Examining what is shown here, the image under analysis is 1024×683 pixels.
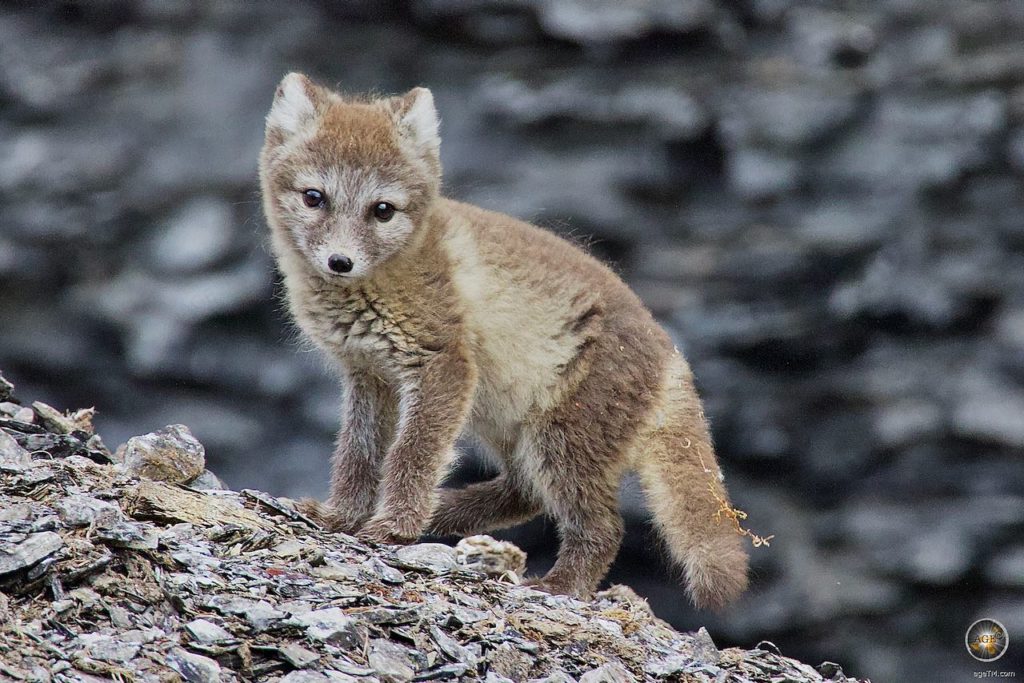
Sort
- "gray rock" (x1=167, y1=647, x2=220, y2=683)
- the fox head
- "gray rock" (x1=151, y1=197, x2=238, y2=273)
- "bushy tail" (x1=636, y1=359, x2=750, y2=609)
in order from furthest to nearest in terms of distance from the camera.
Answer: "gray rock" (x1=151, y1=197, x2=238, y2=273)
"bushy tail" (x1=636, y1=359, x2=750, y2=609)
the fox head
"gray rock" (x1=167, y1=647, x2=220, y2=683)

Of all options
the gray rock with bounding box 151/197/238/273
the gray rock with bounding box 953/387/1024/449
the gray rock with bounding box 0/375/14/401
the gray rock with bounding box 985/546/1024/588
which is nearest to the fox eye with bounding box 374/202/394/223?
the gray rock with bounding box 0/375/14/401

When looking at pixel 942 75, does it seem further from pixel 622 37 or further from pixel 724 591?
pixel 724 591

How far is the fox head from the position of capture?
441 cm

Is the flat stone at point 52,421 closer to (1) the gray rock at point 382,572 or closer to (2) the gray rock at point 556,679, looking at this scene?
(1) the gray rock at point 382,572

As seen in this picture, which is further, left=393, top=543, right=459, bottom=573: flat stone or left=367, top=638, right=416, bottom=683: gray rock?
left=393, top=543, right=459, bottom=573: flat stone

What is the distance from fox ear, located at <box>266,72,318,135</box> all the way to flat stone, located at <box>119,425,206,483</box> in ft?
4.52

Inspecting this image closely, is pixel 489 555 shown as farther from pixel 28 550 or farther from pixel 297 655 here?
pixel 28 550

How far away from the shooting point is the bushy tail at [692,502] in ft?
15.7

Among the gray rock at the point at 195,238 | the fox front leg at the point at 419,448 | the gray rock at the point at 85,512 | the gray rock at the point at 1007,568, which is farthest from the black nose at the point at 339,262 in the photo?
the gray rock at the point at 1007,568

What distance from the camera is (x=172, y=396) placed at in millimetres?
10359

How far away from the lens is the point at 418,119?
4789 millimetres

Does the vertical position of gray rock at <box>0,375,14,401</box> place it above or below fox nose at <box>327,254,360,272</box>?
below

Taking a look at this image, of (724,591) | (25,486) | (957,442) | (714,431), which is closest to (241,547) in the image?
(25,486)

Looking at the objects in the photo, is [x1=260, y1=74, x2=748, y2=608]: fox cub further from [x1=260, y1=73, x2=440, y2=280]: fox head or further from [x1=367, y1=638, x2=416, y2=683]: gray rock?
[x1=367, y1=638, x2=416, y2=683]: gray rock
